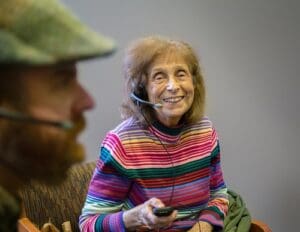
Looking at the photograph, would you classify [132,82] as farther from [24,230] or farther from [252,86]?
[252,86]

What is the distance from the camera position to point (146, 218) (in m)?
1.23

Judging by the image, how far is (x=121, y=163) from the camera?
52.9 inches

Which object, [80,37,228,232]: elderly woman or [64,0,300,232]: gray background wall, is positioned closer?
[80,37,228,232]: elderly woman

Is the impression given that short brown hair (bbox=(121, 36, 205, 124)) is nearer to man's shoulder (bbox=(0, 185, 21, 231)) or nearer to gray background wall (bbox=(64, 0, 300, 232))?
gray background wall (bbox=(64, 0, 300, 232))

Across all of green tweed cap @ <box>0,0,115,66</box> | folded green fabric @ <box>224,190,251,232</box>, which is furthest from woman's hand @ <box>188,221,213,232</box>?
green tweed cap @ <box>0,0,115,66</box>

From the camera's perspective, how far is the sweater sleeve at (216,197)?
1.45 m

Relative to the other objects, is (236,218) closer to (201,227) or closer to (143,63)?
(201,227)

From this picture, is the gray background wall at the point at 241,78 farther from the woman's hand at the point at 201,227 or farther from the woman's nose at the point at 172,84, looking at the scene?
the woman's hand at the point at 201,227

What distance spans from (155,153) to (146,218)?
23 centimetres

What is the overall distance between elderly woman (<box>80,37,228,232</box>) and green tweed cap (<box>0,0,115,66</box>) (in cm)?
79

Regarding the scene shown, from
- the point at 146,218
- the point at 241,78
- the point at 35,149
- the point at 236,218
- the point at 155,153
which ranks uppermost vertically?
→ the point at 241,78

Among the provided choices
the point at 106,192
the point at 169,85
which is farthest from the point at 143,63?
the point at 106,192

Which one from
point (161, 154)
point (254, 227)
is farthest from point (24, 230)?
point (254, 227)

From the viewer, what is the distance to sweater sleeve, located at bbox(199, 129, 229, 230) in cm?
145
